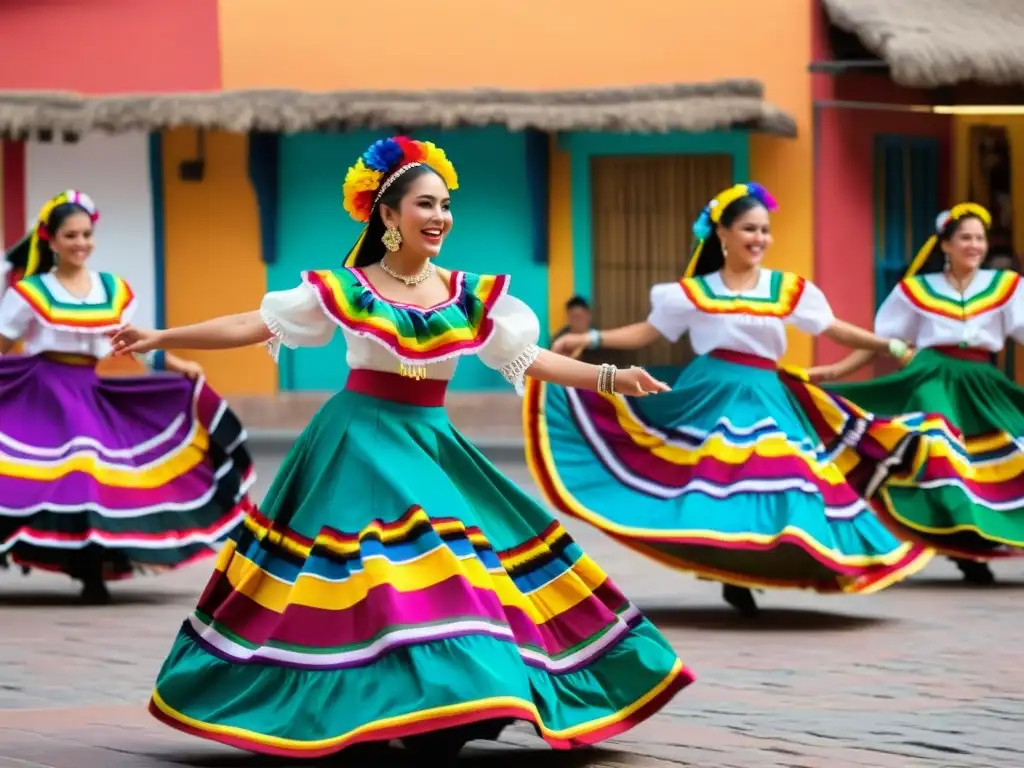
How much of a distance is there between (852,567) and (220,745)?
3385 millimetres

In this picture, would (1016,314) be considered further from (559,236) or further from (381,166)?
(559,236)

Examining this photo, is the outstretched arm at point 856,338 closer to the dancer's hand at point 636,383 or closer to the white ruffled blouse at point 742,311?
the white ruffled blouse at point 742,311

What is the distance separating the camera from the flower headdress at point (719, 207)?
9.77 metres

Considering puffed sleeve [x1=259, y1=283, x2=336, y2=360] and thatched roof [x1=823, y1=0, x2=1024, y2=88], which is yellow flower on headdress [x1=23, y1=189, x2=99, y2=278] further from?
thatched roof [x1=823, y1=0, x2=1024, y2=88]

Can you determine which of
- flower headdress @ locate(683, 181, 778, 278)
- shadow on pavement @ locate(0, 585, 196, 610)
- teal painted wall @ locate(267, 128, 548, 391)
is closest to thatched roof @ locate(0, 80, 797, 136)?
teal painted wall @ locate(267, 128, 548, 391)

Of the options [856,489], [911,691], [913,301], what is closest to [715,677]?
[911,691]

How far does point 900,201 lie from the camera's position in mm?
20625

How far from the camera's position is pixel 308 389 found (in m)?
21.4

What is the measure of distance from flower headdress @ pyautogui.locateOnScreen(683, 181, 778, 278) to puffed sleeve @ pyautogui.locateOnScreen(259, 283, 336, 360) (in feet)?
11.5

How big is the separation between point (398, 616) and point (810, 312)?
13.6 feet

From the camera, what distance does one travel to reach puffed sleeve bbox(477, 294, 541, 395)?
21.7 ft

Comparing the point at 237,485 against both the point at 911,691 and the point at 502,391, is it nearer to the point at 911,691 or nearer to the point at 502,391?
the point at 911,691

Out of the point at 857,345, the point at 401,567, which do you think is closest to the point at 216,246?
the point at 857,345

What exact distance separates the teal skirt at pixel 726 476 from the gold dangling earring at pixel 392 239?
2.96 meters
